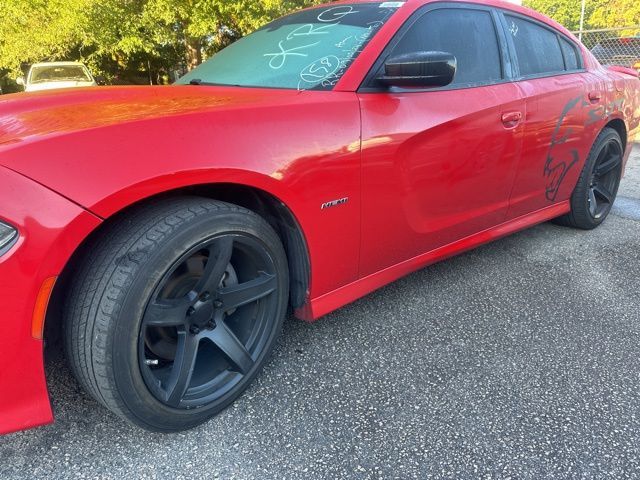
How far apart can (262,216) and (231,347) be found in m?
0.52

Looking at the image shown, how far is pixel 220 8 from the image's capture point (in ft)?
33.6

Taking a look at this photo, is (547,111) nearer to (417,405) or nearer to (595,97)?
(595,97)

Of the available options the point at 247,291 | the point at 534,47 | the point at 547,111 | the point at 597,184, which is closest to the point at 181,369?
the point at 247,291

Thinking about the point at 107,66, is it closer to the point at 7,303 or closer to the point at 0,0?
the point at 0,0

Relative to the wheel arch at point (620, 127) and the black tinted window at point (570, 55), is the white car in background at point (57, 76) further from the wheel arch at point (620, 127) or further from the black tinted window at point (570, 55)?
the wheel arch at point (620, 127)

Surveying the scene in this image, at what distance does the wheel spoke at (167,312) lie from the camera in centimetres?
154

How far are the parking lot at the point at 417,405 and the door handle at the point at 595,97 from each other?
1.35 m

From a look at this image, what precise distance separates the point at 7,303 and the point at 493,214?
2.43m

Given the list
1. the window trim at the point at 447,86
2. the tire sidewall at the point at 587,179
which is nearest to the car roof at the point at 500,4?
the window trim at the point at 447,86

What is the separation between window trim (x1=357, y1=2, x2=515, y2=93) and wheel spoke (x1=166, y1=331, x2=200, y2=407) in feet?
3.95

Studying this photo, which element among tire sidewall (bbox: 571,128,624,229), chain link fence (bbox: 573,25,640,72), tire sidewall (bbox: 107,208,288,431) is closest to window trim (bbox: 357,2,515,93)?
tire sidewall (bbox: 107,208,288,431)

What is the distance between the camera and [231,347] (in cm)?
183

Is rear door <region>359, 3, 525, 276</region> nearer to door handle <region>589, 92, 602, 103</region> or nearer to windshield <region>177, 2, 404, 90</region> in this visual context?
windshield <region>177, 2, 404, 90</region>

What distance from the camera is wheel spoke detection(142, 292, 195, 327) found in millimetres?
1538
